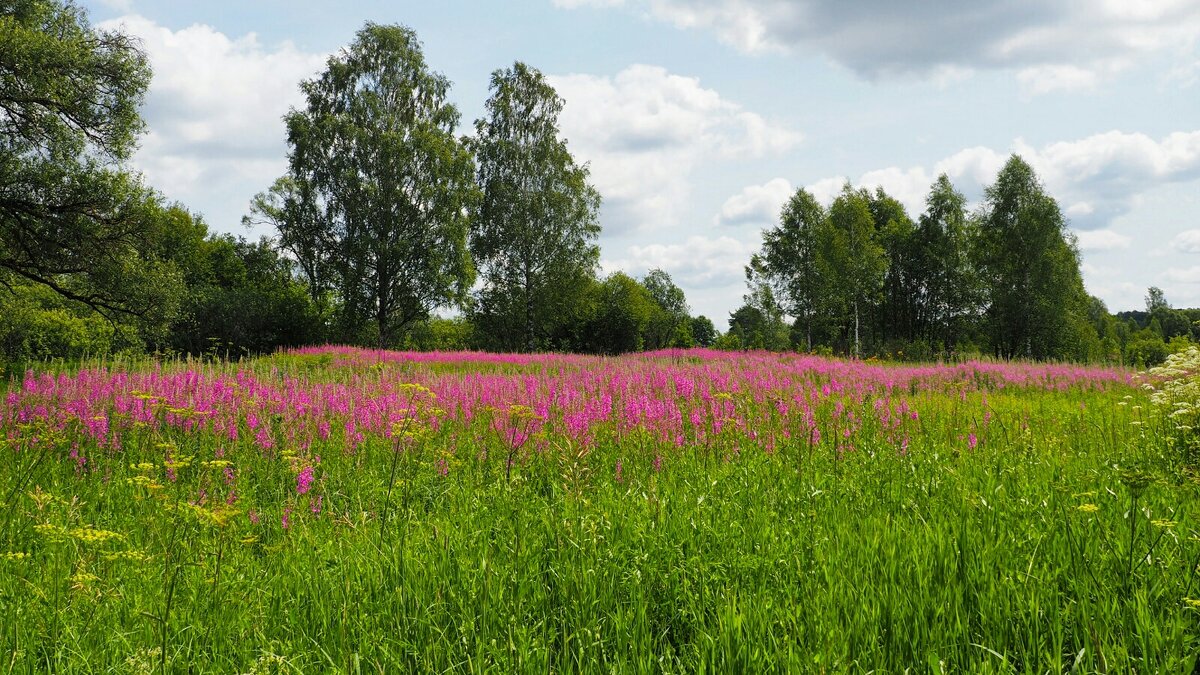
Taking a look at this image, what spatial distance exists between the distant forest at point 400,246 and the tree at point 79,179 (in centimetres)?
4

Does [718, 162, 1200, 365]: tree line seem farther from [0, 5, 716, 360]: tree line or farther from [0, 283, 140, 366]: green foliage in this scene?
[0, 283, 140, 366]: green foliage

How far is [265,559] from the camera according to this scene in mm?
3777

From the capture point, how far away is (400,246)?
2928 centimetres

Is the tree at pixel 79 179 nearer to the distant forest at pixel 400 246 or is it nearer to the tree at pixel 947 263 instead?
the distant forest at pixel 400 246

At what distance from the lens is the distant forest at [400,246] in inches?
501

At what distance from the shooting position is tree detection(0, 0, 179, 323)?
12.0 metres

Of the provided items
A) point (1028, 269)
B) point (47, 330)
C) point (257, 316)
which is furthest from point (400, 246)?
point (1028, 269)

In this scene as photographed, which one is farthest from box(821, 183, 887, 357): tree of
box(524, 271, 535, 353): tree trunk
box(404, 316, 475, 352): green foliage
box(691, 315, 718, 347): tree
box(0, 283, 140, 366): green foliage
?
box(691, 315, 718, 347): tree

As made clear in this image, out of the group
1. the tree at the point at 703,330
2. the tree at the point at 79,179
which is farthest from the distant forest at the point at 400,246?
the tree at the point at 703,330

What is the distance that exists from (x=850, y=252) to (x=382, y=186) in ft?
92.3

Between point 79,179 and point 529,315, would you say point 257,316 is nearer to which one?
point 529,315

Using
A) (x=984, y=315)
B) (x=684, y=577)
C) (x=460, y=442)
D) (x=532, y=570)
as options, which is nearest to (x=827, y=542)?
(x=684, y=577)

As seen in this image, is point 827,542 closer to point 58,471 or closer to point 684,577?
point 684,577

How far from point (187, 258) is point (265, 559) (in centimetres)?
4402
